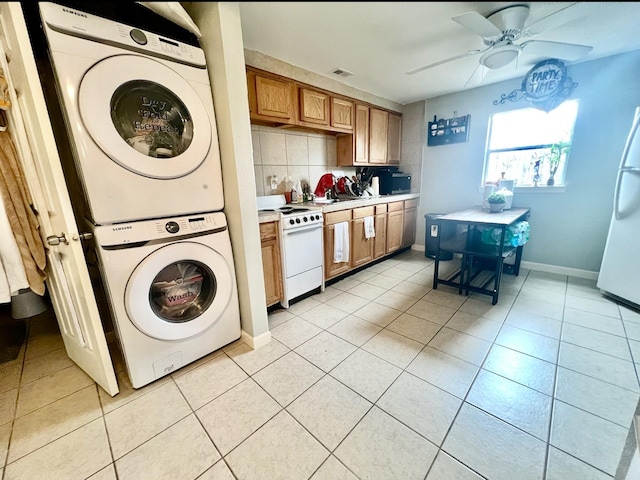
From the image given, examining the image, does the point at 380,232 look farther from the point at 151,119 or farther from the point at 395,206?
the point at 151,119

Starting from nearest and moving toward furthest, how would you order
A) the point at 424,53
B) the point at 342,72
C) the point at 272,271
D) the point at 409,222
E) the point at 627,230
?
1. the point at 424,53
2. the point at 627,230
3. the point at 272,271
4. the point at 342,72
5. the point at 409,222

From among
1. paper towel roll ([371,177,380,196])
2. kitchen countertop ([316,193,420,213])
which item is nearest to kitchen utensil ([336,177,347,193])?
kitchen countertop ([316,193,420,213])

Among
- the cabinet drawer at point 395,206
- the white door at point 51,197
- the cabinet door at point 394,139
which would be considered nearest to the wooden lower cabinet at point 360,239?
the cabinet drawer at point 395,206

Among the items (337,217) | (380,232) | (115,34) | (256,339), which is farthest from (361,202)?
(115,34)

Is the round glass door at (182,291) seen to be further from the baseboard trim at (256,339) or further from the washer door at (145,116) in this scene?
the washer door at (145,116)

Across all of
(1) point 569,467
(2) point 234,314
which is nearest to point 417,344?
(1) point 569,467

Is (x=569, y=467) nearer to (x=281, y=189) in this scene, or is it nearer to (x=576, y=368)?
(x=576, y=368)

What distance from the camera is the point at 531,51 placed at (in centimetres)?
222

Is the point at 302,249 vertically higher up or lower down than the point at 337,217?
lower down

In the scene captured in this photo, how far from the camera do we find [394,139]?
3.84m

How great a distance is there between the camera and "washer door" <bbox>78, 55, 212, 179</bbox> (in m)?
1.19

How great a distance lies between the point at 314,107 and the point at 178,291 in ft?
6.99

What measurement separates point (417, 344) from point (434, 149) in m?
2.87

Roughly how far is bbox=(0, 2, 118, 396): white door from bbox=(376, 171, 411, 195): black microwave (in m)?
3.27
